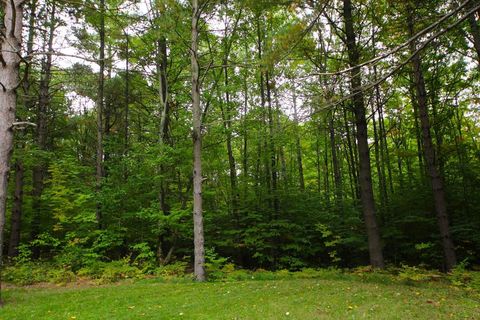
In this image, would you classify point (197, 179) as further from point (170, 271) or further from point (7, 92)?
point (7, 92)

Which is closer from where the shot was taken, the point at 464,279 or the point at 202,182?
the point at 464,279

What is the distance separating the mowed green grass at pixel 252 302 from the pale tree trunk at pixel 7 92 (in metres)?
1.70

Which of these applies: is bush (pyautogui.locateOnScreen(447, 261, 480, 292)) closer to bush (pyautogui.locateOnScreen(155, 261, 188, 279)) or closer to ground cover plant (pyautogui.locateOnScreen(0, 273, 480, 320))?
ground cover plant (pyautogui.locateOnScreen(0, 273, 480, 320))

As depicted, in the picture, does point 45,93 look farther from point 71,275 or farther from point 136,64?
point 71,275

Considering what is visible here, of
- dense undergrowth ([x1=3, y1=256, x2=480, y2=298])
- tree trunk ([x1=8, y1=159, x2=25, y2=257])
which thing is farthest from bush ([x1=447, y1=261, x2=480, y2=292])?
tree trunk ([x1=8, y1=159, x2=25, y2=257])

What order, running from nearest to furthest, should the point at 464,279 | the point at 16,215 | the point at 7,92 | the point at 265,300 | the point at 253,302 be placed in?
the point at 253,302, the point at 265,300, the point at 7,92, the point at 464,279, the point at 16,215

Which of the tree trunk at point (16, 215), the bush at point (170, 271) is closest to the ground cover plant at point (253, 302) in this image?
the bush at point (170, 271)

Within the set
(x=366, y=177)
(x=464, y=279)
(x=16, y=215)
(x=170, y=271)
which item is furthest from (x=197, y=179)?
(x=16, y=215)

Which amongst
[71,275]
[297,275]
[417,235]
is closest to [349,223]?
[417,235]

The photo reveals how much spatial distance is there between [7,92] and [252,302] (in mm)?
6425

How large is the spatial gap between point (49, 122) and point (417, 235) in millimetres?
18427

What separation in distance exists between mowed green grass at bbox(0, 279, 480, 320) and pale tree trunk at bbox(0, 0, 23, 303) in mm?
1703

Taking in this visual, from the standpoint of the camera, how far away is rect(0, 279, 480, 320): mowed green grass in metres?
5.18

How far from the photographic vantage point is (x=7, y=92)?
6.39 meters
